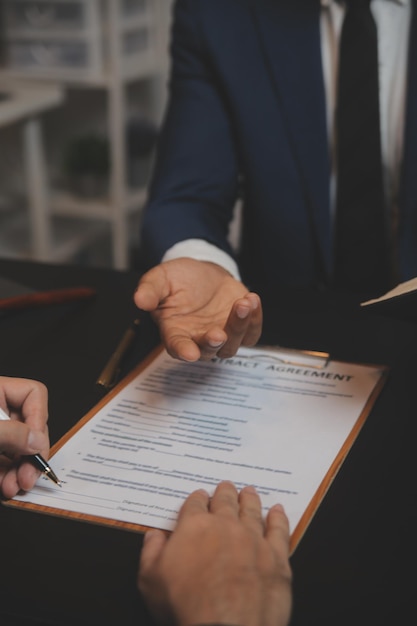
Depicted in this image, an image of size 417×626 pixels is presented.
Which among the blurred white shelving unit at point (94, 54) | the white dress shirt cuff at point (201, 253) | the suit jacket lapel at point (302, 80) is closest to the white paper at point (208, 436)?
the white dress shirt cuff at point (201, 253)

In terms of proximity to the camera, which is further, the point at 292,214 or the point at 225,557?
the point at 292,214

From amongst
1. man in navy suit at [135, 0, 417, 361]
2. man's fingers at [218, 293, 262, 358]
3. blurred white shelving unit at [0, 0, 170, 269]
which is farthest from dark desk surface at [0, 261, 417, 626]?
blurred white shelving unit at [0, 0, 170, 269]

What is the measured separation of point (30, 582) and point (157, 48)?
8.07ft

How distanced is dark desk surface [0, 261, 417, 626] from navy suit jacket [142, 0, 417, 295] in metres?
0.42

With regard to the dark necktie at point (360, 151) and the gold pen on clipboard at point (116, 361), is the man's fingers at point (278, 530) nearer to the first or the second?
the gold pen on clipboard at point (116, 361)

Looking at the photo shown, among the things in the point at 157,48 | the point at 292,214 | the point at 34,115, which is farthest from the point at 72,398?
the point at 157,48

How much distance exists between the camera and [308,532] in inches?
25.1

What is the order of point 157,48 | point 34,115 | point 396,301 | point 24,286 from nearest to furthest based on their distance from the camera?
point 396,301 < point 24,286 < point 34,115 < point 157,48

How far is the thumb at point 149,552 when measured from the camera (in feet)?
1.86

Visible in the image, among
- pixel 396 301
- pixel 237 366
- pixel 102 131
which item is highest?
pixel 396 301

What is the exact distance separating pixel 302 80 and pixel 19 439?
95 centimetres

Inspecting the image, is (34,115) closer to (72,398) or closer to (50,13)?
(50,13)

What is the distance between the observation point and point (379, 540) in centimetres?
63

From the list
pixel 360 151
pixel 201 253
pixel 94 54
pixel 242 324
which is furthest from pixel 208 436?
pixel 94 54
